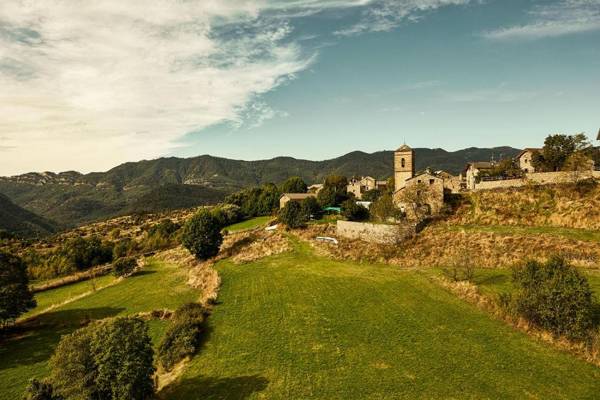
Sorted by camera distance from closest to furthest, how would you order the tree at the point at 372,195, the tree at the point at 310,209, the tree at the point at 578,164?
the tree at the point at 578,164
the tree at the point at 310,209
the tree at the point at 372,195

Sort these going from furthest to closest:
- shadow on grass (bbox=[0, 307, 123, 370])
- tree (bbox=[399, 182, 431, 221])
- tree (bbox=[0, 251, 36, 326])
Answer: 1. tree (bbox=[399, 182, 431, 221])
2. tree (bbox=[0, 251, 36, 326])
3. shadow on grass (bbox=[0, 307, 123, 370])

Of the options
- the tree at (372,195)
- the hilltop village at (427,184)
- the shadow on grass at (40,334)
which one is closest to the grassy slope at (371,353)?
the hilltop village at (427,184)

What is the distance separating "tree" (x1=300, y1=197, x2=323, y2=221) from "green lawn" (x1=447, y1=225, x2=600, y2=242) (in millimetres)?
29512

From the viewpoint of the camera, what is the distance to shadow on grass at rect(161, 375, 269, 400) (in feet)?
67.1

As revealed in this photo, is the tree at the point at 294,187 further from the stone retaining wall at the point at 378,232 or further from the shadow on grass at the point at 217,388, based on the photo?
the shadow on grass at the point at 217,388

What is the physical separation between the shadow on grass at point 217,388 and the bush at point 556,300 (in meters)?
20.5

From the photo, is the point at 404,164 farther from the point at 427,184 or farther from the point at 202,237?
the point at 202,237

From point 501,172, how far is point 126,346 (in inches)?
3088

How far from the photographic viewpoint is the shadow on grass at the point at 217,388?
20.4 meters

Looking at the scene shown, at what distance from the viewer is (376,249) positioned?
2010 inches

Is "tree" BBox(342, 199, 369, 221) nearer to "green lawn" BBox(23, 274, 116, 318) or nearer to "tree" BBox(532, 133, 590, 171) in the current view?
"tree" BBox(532, 133, 590, 171)

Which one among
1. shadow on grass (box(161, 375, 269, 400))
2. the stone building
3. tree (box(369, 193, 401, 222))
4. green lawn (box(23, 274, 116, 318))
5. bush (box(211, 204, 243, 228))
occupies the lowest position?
green lawn (box(23, 274, 116, 318))

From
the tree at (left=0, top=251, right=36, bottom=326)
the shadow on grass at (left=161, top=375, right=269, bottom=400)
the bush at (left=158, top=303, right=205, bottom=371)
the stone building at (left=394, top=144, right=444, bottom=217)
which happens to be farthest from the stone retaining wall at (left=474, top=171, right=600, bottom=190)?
the tree at (left=0, top=251, right=36, bottom=326)

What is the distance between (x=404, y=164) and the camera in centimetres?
6831
